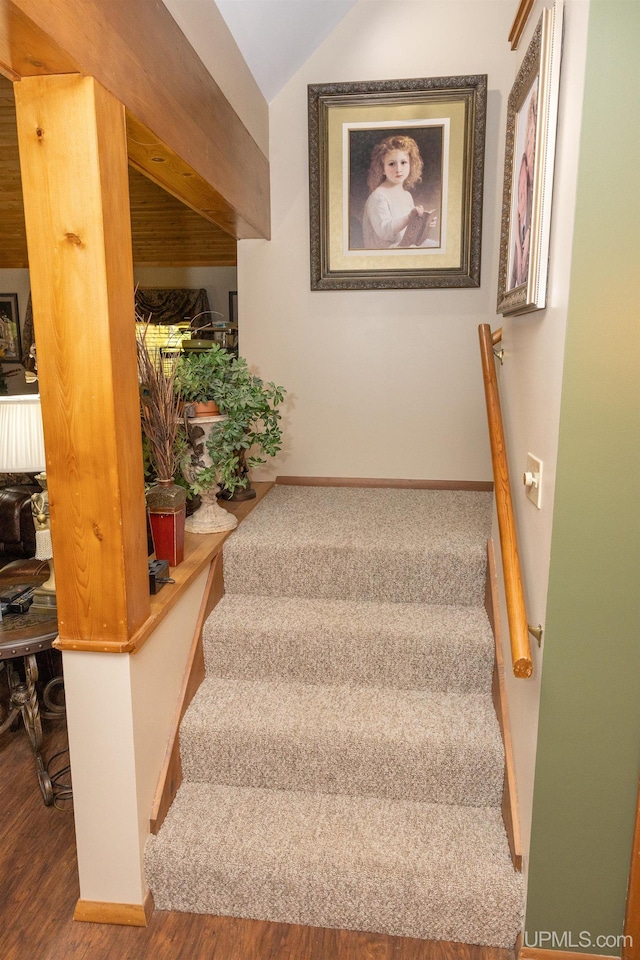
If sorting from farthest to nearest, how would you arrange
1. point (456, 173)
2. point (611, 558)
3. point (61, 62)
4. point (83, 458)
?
point (456, 173) < point (83, 458) < point (611, 558) < point (61, 62)

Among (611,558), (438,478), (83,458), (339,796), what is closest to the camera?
(611,558)

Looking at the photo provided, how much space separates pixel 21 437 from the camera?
210 cm

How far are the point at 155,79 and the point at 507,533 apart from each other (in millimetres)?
1597

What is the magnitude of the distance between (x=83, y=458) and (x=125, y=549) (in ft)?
0.83

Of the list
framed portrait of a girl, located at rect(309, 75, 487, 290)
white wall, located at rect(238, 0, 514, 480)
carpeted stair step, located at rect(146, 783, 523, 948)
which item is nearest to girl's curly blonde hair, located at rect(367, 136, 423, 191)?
framed portrait of a girl, located at rect(309, 75, 487, 290)

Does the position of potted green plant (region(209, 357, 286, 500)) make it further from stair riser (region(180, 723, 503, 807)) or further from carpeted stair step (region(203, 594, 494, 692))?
stair riser (region(180, 723, 503, 807))

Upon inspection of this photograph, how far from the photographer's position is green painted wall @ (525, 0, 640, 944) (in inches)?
55.8

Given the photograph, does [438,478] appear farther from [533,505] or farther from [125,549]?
[125,549]

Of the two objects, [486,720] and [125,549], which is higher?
[125,549]

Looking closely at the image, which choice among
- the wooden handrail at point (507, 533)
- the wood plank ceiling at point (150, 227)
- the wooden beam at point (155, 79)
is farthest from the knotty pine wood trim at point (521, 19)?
the wood plank ceiling at point (150, 227)

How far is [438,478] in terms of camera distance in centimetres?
367

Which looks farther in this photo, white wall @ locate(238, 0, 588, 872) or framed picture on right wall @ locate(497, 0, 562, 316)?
white wall @ locate(238, 0, 588, 872)

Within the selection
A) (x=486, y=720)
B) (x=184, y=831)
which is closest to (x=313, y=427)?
(x=486, y=720)

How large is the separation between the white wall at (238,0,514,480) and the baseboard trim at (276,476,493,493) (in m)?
0.03
